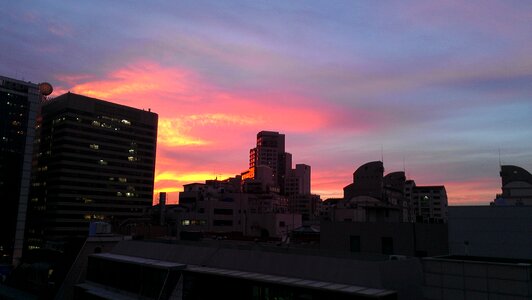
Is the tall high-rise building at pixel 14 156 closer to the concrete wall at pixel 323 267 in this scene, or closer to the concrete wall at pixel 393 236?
the concrete wall at pixel 393 236

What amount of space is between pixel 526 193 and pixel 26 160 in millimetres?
177541

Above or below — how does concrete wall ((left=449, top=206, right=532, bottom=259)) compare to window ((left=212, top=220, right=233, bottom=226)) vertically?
above

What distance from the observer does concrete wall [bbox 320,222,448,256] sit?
150 ft

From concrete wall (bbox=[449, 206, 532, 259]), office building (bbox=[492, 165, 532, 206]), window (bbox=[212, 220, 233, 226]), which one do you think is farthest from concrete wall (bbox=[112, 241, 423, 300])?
window (bbox=[212, 220, 233, 226])

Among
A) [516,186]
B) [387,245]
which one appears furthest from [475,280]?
[516,186]

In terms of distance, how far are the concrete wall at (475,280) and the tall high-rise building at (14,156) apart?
175238mm

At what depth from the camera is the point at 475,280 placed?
22.3 metres

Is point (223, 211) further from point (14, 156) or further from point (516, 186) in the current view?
point (516, 186)

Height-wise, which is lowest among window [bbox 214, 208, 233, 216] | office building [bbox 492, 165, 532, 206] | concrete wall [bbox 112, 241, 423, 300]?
concrete wall [bbox 112, 241, 423, 300]

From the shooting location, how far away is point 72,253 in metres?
53.8

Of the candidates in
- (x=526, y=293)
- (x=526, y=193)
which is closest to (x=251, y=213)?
(x=526, y=193)

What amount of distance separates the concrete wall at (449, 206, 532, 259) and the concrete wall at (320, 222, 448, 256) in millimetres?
8510

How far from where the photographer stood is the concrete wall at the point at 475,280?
20.9 meters

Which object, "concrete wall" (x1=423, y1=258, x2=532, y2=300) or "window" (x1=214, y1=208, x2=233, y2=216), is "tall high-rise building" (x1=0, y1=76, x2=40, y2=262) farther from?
"concrete wall" (x1=423, y1=258, x2=532, y2=300)
